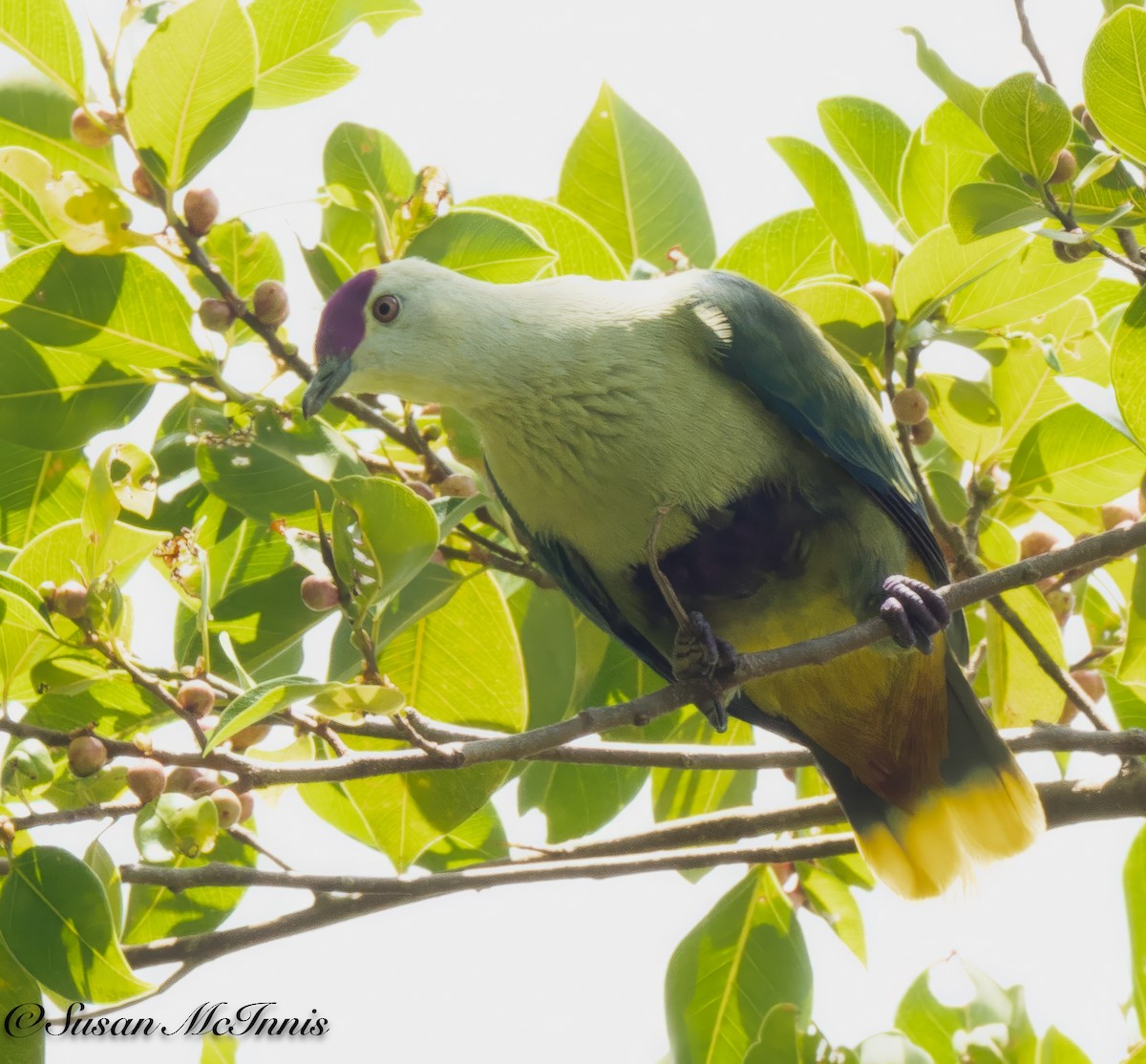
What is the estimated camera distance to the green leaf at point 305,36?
105 inches

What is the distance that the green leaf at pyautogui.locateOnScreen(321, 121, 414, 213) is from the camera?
2.98 metres

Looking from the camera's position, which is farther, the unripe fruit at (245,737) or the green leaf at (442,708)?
the green leaf at (442,708)

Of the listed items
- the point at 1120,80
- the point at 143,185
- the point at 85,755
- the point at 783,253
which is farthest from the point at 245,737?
the point at 1120,80

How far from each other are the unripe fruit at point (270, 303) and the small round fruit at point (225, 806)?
985mm

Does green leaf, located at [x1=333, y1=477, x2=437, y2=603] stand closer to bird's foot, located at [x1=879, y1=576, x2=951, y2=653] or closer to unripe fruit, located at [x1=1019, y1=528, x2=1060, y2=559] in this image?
bird's foot, located at [x1=879, y1=576, x2=951, y2=653]

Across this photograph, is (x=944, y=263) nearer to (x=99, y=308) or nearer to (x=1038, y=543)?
(x=1038, y=543)

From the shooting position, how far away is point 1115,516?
9.87 feet

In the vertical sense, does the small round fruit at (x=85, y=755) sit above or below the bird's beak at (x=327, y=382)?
below

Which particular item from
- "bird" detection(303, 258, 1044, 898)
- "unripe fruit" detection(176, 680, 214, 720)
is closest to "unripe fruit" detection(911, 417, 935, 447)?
"bird" detection(303, 258, 1044, 898)

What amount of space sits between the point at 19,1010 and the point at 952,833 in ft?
6.84

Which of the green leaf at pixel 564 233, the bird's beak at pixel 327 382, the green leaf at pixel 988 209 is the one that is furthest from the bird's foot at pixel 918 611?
the bird's beak at pixel 327 382

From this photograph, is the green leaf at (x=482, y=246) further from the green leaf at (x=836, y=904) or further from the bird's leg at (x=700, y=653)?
the green leaf at (x=836, y=904)

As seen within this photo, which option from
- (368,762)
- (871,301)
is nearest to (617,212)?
(871,301)

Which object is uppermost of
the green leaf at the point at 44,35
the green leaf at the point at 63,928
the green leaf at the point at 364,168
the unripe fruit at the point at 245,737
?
the green leaf at the point at 44,35
